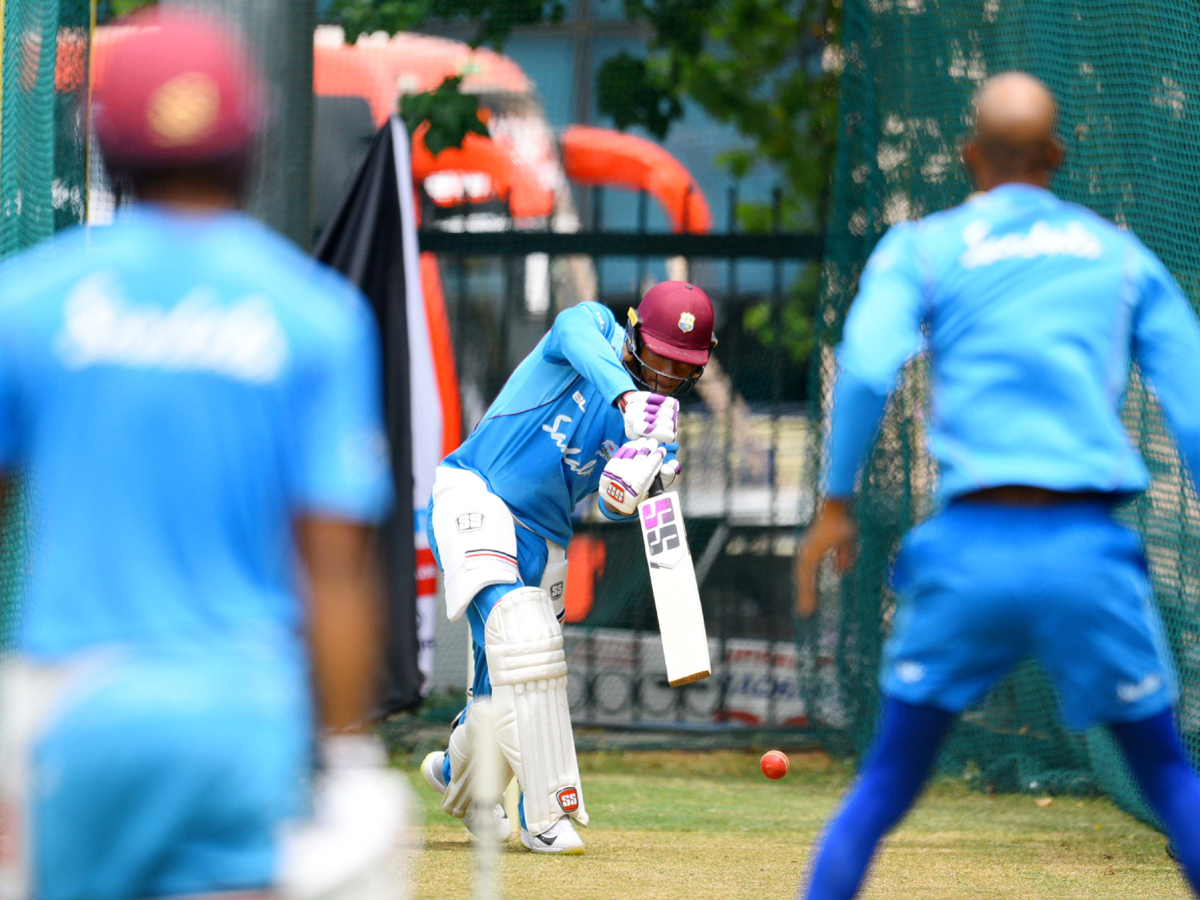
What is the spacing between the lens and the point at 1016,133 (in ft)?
9.80

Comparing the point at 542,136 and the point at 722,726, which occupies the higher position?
the point at 542,136

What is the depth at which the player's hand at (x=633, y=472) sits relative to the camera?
4637 mm

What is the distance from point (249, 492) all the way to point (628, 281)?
675 centimetres

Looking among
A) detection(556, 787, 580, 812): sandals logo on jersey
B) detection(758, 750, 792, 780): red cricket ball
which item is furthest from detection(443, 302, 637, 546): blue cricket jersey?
detection(758, 750, 792, 780): red cricket ball

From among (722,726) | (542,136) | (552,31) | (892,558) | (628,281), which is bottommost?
(722,726)

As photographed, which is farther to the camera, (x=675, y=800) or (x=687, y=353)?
(x=675, y=800)

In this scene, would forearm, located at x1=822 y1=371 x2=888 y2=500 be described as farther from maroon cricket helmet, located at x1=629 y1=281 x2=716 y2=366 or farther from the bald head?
maroon cricket helmet, located at x1=629 y1=281 x2=716 y2=366

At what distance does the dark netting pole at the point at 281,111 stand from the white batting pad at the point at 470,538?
3.36 feet

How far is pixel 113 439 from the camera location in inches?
70.5

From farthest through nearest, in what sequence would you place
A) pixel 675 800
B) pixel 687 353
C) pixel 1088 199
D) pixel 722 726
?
1. pixel 722 726
2. pixel 675 800
3. pixel 1088 199
4. pixel 687 353

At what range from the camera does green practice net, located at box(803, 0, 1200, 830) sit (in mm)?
5809

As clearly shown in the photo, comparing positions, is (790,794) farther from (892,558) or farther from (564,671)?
(564,671)

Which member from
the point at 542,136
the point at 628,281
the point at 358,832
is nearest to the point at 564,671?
the point at 358,832

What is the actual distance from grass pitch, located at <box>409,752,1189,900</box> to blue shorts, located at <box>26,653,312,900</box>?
262 centimetres
